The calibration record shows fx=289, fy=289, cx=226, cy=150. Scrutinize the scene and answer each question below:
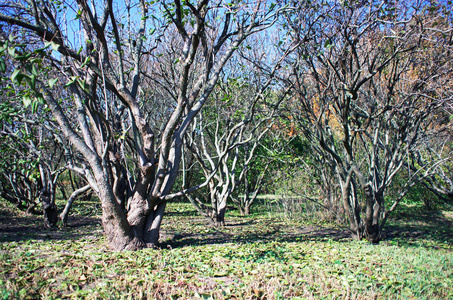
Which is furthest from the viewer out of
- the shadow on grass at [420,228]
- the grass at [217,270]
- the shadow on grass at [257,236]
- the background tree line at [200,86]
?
the shadow on grass at [420,228]

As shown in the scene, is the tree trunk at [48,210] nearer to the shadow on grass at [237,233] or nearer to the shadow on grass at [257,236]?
the shadow on grass at [237,233]

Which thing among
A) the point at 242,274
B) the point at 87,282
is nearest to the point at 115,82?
the point at 87,282

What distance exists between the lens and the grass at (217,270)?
2.79 m

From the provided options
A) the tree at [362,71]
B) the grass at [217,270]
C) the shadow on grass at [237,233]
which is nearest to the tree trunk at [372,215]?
the tree at [362,71]


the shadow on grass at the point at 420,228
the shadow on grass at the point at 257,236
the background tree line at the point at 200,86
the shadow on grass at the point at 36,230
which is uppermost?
the background tree line at the point at 200,86

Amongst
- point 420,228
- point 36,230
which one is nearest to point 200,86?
point 36,230

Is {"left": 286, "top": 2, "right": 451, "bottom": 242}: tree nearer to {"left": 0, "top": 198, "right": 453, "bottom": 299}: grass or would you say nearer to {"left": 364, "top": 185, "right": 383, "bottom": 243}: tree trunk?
{"left": 364, "top": 185, "right": 383, "bottom": 243}: tree trunk

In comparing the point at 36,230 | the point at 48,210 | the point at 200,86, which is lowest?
the point at 36,230

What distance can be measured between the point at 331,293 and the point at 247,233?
157 inches

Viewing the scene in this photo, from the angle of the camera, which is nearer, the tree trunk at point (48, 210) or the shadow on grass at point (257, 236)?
the shadow on grass at point (257, 236)

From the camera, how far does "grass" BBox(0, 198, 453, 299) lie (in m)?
2.79

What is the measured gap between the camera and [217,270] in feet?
11.7

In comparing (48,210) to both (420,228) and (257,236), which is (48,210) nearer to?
(257,236)

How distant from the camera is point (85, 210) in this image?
10.1 meters
